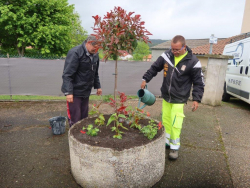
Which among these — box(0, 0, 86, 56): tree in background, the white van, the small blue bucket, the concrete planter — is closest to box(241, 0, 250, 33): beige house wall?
the white van

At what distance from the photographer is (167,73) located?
3.11 meters

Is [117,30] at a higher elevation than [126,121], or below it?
higher

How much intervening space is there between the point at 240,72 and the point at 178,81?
425cm

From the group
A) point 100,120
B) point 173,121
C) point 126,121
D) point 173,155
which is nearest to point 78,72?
point 100,120

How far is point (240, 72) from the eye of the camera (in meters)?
6.11

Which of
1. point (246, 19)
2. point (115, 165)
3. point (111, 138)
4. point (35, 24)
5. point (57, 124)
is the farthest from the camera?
point (246, 19)

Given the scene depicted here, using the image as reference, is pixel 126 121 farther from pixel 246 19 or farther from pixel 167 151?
pixel 246 19

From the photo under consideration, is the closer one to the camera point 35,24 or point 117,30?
point 117,30

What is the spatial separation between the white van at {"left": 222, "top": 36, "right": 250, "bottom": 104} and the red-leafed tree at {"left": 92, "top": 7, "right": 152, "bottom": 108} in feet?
15.3

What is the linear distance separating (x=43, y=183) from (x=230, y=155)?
118 inches

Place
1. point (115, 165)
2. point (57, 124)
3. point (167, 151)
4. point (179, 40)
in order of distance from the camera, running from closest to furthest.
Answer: point (115, 165), point (179, 40), point (167, 151), point (57, 124)

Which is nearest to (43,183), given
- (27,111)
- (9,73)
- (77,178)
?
(77,178)

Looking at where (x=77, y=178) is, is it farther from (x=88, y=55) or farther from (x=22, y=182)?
(x=88, y=55)

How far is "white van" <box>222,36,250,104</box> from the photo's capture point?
5.69 meters
